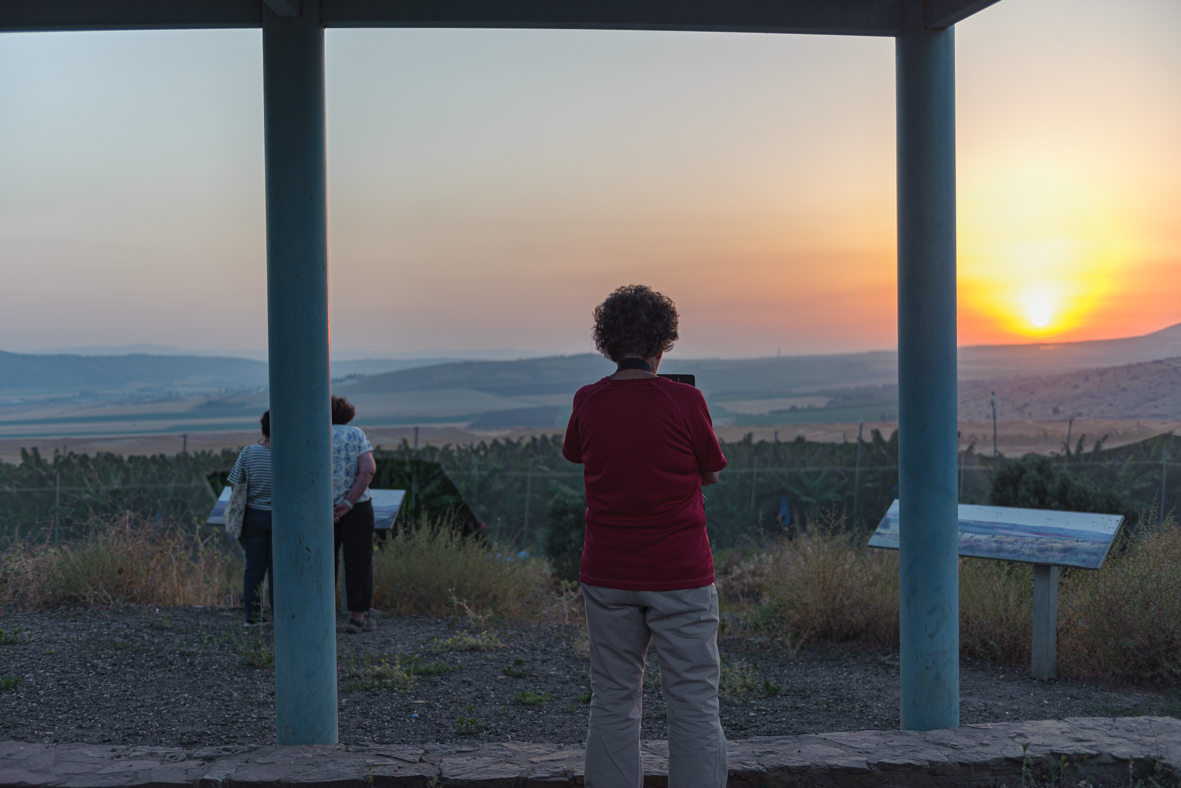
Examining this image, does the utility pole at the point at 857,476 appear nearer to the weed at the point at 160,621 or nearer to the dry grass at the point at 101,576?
the dry grass at the point at 101,576

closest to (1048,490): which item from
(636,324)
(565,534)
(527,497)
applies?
(565,534)

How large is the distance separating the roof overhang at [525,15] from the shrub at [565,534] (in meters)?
7.21

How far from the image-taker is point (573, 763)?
3.17 m

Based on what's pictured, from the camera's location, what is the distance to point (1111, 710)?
164 inches


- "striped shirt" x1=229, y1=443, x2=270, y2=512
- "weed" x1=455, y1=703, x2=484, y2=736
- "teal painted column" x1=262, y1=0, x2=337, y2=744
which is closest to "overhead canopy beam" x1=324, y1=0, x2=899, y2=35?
"teal painted column" x1=262, y1=0, x2=337, y2=744

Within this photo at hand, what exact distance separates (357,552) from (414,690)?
72.6 inches

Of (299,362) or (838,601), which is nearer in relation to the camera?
(299,362)

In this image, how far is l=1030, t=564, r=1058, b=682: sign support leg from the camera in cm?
489

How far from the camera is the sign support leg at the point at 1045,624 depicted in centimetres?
489

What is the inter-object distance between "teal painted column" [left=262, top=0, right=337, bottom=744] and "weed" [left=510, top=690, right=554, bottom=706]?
121cm

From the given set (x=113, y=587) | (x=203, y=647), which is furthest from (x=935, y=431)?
(x=113, y=587)

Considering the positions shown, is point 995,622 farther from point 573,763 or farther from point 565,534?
point 565,534

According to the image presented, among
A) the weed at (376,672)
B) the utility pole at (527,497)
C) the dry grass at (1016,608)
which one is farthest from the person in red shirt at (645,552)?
the utility pole at (527,497)

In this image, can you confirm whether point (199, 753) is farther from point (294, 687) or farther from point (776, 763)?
point (776, 763)
